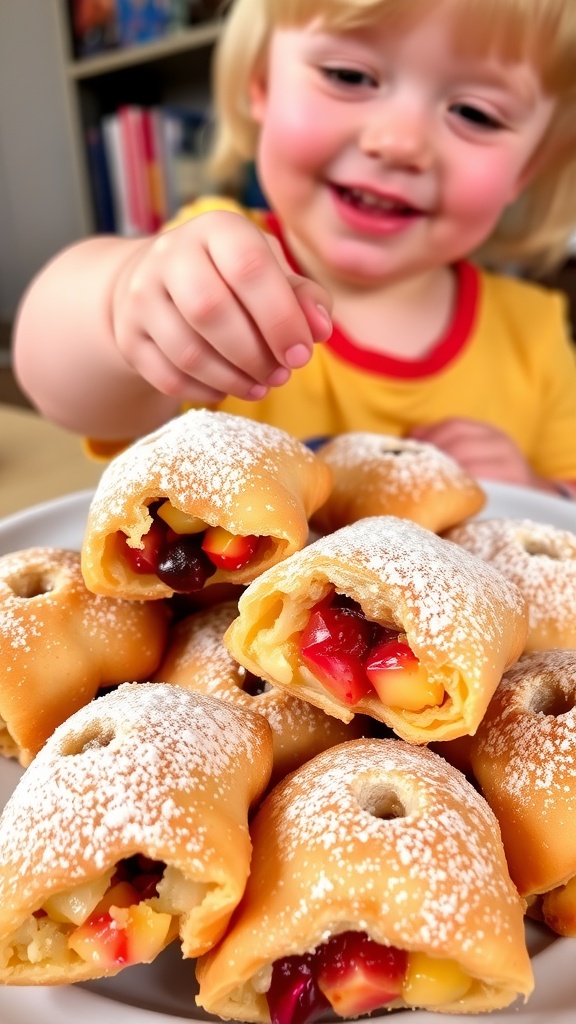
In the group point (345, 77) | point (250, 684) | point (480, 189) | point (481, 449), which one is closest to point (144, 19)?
point (345, 77)

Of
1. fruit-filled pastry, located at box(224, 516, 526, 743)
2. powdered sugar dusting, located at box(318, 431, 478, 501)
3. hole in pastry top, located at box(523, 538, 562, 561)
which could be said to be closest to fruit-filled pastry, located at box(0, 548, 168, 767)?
fruit-filled pastry, located at box(224, 516, 526, 743)

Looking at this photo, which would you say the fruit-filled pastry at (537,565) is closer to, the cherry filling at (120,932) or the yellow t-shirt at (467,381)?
the cherry filling at (120,932)

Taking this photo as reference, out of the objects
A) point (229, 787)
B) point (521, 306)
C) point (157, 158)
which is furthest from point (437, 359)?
point (157, 158)

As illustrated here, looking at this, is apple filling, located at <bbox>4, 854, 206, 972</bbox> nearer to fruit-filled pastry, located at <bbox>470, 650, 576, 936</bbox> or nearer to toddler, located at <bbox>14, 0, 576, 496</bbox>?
fruit-filled pastry, located at <bbox>470, 650, 576, 936</bbox>

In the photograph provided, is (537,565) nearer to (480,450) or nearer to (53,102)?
(480,450)

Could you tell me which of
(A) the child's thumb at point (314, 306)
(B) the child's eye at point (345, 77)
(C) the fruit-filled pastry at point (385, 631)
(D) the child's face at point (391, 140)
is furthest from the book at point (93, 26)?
(C) the fruit-filled pastry at point (385, 631)

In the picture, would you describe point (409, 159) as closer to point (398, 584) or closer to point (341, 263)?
point (341, 263)

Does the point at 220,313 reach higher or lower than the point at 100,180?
higher
